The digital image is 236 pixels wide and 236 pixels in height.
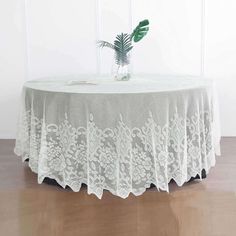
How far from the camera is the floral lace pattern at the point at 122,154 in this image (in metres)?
2.16

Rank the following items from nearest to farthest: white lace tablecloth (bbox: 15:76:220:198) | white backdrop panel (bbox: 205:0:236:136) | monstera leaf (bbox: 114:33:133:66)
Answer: white lace tablecloth (bbox: 15:76:220:198)
monstera leaf (bbox: 114:33:133:66)
white backdrop panel (bbox: 205:0:236:136)

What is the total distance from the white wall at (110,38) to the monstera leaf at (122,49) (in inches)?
33.6

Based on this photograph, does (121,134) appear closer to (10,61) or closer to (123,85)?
(123,85)

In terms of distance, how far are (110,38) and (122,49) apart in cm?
89

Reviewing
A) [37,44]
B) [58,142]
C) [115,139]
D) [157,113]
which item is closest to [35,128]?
[58,142]

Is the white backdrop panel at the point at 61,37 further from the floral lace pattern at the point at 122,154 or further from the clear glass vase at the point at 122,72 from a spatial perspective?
the floral lace pattern at the point at 122,154

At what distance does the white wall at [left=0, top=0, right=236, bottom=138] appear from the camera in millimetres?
3420

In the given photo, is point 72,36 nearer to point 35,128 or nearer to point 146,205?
point 35,128

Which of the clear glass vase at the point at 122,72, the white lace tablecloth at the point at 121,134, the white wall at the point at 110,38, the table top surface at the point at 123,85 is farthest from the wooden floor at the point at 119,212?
the white wall at the point at 110,38

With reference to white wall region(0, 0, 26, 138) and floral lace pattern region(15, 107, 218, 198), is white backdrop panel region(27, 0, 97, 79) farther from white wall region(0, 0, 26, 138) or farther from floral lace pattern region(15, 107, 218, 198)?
floral lace pattern region(15, 107, 218, 198)

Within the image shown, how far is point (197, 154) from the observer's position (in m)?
2.31

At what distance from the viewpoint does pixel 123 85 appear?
2.38 m

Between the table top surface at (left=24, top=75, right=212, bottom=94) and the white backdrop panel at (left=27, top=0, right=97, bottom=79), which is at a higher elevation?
the white backdrop panel at (left=27, top=0, right=97, bottom=79)

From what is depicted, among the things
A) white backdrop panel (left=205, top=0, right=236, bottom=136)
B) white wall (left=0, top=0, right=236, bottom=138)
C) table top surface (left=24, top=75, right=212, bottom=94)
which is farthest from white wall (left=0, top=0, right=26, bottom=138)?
white backdrop panel (left=205, top=0, right=236, bottom=136)
